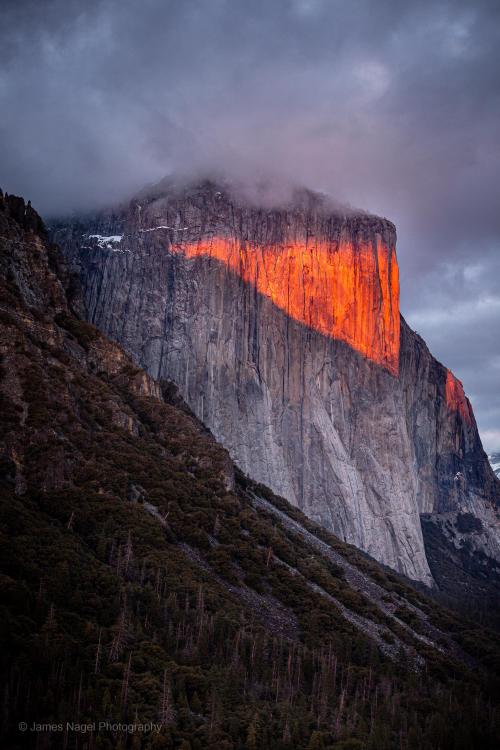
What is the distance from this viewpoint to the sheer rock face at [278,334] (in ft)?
505

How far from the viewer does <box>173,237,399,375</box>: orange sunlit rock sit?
544 ft

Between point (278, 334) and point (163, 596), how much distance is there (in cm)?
9807

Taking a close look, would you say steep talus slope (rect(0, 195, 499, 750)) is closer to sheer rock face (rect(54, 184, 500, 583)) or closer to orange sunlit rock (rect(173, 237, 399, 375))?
sheer rock face (rect(54, 184, 500, 583))

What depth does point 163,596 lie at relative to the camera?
70.9 meters

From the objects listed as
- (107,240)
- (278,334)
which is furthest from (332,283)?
(107,240)

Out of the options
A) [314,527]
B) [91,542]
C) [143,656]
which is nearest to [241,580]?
[91,542]

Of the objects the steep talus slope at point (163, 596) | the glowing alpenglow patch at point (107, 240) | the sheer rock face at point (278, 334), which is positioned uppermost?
the glowing alpenglow patch at point (107, 240)

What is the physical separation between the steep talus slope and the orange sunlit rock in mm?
50962

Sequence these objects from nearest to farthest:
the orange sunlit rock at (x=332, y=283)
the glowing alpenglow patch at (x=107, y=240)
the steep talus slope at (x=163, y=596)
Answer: the steep talus slope at (x=163, y=596), the orange sunlit rock at (x=332, y=283), the glowing alpenglow patch at (x=107, y=240)

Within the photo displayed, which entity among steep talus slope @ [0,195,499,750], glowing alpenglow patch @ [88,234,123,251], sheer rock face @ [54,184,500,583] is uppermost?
glowing alpenglow patch @ [88,234,123,251]

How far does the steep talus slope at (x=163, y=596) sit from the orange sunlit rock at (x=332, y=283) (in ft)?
167

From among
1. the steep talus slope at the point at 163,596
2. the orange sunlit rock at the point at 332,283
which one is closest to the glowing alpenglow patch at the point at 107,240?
the orange sunlit rock at the point at 332,283

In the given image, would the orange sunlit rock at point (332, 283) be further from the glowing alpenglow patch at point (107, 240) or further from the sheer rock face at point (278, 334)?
the glowing alpenglow patch at point (107, 240)

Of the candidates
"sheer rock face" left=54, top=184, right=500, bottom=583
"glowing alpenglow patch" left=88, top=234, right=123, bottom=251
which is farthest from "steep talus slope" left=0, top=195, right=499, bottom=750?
"glowing alpenglow patch" left=88, top=234, right=123, bottom=251
